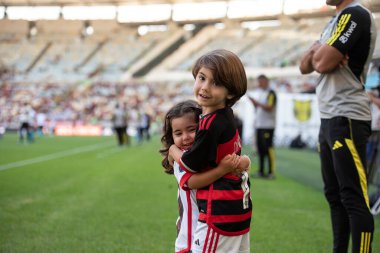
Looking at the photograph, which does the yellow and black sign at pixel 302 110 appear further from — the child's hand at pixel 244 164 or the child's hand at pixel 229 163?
the child's hand at pixel 229 163

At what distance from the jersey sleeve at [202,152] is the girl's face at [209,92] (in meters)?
0.15

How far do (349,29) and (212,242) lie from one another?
1563 mm

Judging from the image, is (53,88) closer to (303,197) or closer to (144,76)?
(144,76)

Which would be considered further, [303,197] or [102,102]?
[102,102]

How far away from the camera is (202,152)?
1.96 m

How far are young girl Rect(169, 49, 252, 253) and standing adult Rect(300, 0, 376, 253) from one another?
37.3 inches

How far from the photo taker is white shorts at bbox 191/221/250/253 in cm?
201

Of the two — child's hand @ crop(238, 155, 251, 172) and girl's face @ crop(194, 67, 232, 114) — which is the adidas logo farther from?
girl's face @ crop(194, 67, 232, 114)

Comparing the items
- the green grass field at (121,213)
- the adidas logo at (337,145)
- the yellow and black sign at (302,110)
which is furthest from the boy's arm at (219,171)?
the yellow and black sign at (302,110)

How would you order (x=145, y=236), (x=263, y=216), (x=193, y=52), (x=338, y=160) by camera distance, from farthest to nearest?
(x=193, y=52) → (x=263, y=216) → (x=145, y=236) → (x=338, y=160)

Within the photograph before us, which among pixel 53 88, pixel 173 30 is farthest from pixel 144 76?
pixel 53 88

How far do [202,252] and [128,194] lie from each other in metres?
4.56

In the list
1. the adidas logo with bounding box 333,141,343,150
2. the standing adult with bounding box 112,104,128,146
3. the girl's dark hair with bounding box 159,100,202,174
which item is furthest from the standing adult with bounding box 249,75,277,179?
the standing adult with bounding box 112,104,128,146

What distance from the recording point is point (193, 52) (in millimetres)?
46750
